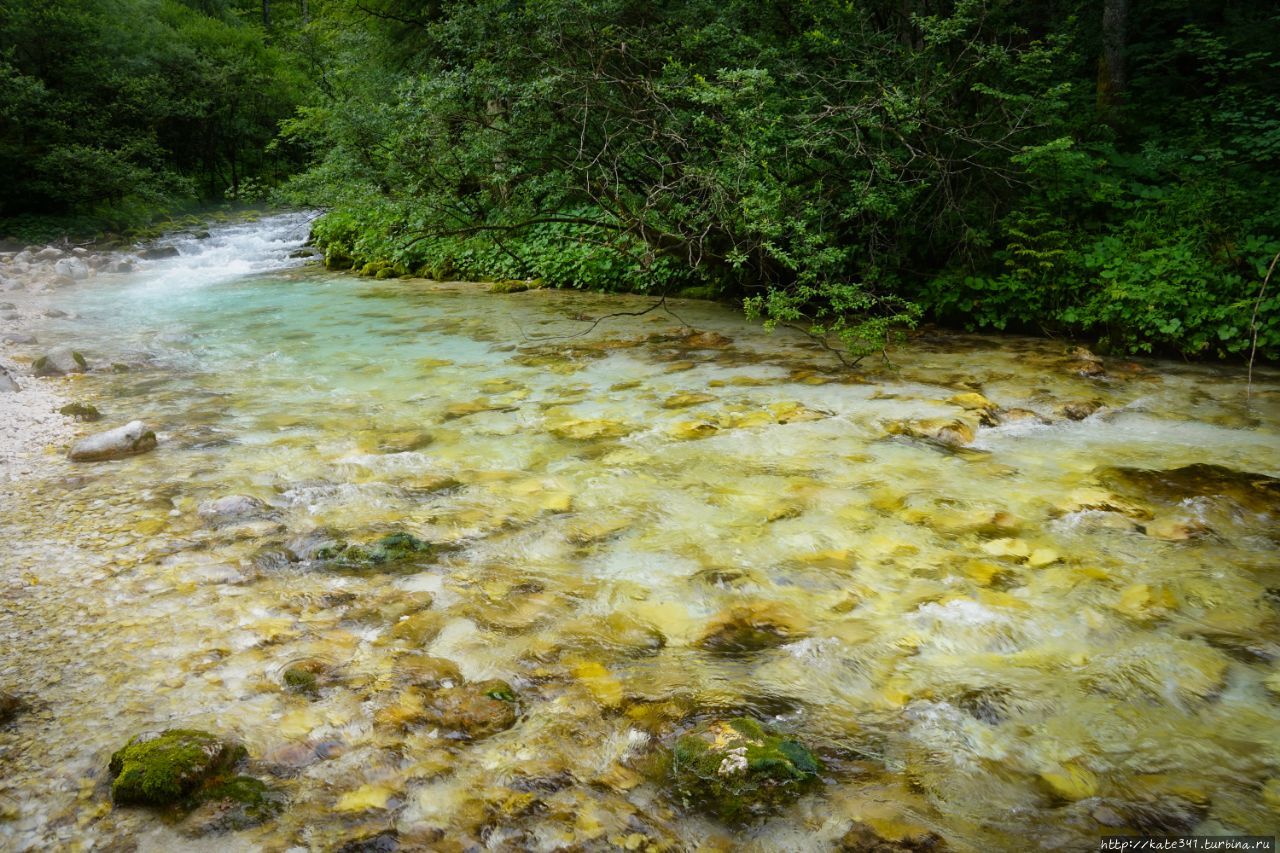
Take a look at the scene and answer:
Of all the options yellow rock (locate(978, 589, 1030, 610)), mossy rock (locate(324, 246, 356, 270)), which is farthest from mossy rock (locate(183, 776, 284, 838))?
mossy rock (locate(324, 246, 356, 270))

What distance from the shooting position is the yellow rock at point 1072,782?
2.11 metres

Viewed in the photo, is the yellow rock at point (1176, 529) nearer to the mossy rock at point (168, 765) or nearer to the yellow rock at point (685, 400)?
the yellow rock at point (685, 400)

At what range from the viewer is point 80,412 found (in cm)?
552

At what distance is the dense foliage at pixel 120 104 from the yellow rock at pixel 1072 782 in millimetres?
22621

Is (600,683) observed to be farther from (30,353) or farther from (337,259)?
(337,259)

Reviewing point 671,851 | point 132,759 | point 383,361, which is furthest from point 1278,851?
point 383,361

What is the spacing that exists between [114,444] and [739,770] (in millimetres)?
4412

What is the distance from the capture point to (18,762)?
2135 mm

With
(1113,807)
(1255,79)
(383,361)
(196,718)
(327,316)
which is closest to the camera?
(1113,807)

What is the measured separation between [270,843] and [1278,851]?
8.39ft

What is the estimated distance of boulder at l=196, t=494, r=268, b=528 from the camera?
12.3ft

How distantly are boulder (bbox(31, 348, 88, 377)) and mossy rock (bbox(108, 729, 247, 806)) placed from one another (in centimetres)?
626

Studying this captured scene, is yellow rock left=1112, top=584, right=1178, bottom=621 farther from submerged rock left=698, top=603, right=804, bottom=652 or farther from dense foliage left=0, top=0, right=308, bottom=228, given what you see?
dense foliage left=0, top=0, right=308, bottom=228

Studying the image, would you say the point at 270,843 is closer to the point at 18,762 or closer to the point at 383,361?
the point at 18,762
